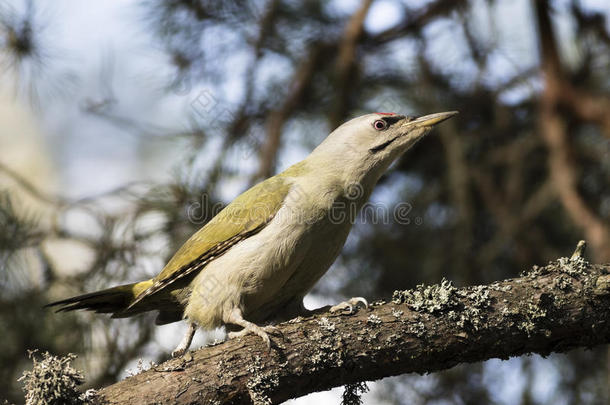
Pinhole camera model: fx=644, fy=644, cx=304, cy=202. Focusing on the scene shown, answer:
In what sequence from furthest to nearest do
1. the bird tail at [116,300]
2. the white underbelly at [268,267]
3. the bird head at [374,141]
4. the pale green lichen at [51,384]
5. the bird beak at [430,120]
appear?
the bird beak at [430,120]
the bird head at [374,141]
the bird tail at [116,300]
the white underbelly at [268,267]
the pale green lichen at [51,384]

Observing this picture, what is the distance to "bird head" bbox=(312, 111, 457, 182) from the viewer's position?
17.6 feet

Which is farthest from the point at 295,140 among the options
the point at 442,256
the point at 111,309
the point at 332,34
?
the point at 111,309

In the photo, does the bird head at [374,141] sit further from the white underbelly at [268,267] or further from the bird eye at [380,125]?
the white underbelly at [268,267]

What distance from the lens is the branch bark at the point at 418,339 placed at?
3598 millimetres

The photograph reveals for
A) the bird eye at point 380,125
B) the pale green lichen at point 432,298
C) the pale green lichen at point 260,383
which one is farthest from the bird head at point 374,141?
the pale green lichen at point 260,383

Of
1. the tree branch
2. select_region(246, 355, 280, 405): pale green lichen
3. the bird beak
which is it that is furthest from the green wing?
the tree branch

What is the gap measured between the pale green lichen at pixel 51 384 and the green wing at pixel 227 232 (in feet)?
4.84

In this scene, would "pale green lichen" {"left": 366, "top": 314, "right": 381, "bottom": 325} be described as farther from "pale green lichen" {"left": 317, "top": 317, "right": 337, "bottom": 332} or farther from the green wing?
the green wing

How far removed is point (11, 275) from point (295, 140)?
312 cm

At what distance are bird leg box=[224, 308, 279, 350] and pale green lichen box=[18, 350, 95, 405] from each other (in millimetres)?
1020

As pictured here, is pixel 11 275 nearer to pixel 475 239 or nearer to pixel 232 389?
pixel 232 389

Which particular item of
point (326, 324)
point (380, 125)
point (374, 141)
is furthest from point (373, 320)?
point (380, 125)

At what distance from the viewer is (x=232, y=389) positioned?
3.53m

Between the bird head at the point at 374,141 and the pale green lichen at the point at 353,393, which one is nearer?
the pale green lichen at the point at 353,393
